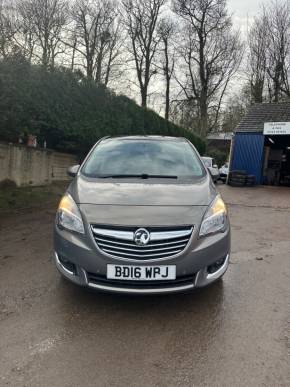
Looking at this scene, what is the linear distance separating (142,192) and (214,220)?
30.0 inches

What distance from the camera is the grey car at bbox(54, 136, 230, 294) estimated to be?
319cm

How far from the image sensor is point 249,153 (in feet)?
69.2

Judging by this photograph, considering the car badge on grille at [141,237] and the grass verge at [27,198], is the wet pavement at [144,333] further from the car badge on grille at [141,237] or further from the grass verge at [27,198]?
the grass verge at [27,198]

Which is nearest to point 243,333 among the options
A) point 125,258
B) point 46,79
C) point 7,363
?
point 125,258

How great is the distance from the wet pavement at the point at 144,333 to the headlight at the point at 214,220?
786 millimetres

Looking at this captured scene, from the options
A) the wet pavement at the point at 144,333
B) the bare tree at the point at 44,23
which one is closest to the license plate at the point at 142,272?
the wet pavement at the point at 144,333

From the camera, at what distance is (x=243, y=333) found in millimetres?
3162

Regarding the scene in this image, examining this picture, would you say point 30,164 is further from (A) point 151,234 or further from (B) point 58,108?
(A) point 151,234

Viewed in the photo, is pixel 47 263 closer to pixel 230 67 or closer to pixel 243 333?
pixel 243 333

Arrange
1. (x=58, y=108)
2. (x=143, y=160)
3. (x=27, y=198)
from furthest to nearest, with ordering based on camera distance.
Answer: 1. (x=58, y=108)
2. (x=27, y=198)
3. (x=143, y=160)

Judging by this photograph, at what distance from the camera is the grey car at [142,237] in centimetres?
319

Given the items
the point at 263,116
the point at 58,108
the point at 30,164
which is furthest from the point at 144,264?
the point at 263,116

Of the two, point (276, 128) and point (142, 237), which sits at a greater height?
point (276, 128)

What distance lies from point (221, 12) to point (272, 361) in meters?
36.6
